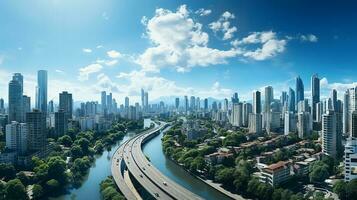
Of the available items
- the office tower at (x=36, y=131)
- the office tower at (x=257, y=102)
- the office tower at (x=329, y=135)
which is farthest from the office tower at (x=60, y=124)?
the office tower at (x=257, y=102)

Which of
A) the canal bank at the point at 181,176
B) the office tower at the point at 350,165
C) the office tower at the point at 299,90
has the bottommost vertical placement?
the canal bank at the point at 181,176

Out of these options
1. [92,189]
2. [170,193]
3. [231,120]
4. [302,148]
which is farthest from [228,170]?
[231,120]

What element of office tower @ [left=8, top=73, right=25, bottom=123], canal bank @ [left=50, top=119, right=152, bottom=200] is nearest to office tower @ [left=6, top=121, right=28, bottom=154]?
canal bank @ [left=50, top=119, right=152, bottom=200]

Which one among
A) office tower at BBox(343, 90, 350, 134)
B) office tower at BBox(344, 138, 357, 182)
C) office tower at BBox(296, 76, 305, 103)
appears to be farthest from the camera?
office tower at BBox(296, 76, 305, 103)

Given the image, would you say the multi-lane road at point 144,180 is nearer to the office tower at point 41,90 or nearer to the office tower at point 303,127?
the office tower at point 303,127

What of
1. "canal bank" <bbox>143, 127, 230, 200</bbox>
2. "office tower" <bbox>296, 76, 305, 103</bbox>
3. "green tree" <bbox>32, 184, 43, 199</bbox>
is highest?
"office tower" <bbox>296, 76, 305, 103</bbox>

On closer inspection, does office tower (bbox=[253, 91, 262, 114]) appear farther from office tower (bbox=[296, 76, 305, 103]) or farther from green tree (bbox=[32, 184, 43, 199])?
green tree (bbox=[32, 184, 43, 199])

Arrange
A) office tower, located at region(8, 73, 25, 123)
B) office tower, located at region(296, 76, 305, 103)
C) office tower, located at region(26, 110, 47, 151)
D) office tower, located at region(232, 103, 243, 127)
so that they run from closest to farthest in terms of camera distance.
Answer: office tower, located at region(26, 110, 47, 151), office tower, located at region(8, 73, 25, 123), office tower, located at region(232, 103, 243, 127), office tower, located at region(296, 76, 305, 103)
